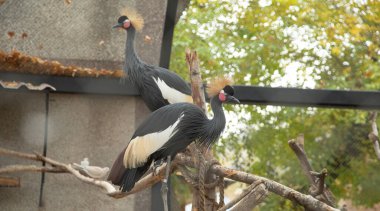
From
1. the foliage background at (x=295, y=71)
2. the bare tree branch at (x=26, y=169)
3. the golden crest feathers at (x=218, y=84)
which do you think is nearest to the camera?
the golden crest feathers at (x=218, y=84)

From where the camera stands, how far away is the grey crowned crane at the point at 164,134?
361cm

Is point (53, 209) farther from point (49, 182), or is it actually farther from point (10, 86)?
point (10, 86)

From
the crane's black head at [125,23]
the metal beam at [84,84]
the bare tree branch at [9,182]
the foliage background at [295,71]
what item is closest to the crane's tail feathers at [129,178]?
the crane's black head at [125,23]

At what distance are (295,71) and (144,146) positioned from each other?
770cm

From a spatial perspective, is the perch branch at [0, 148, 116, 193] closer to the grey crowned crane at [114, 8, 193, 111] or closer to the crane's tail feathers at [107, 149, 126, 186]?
the grey crowned crane at [114, 8, 193, 111]

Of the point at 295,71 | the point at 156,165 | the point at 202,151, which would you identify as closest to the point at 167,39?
the point at 156,165

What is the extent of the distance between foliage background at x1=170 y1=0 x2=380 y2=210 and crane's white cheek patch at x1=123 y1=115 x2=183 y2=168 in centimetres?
700

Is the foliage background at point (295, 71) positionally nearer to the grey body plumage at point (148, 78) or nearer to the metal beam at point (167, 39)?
the metal beam at point (167, 39)

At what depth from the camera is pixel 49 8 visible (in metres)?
6.06

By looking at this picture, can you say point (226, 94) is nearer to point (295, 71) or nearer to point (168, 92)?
point (168, 92)

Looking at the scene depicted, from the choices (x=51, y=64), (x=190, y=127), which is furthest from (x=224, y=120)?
(x=51, y=64)

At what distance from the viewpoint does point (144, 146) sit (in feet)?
11.8

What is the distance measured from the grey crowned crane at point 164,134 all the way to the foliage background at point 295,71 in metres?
6.95

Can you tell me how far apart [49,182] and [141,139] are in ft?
8.03
